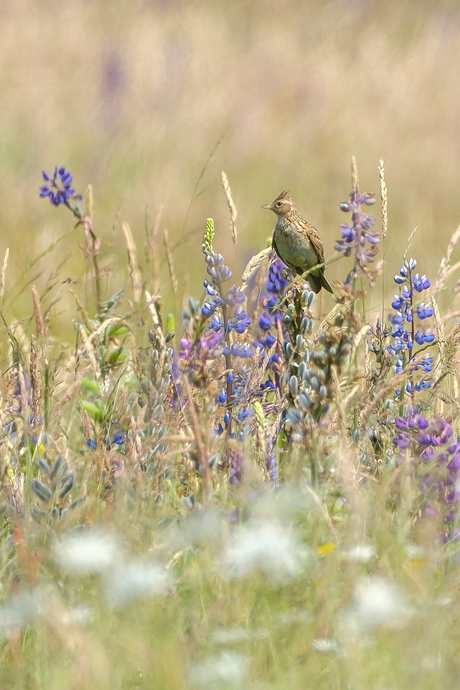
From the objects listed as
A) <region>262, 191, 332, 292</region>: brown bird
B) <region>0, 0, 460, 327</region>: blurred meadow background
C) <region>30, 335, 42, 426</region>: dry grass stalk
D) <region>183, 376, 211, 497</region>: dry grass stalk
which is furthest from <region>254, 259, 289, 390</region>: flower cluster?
<region>0, 0, 460, 327</region>: blurred meadow background

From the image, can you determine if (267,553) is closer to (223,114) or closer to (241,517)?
(241,517)

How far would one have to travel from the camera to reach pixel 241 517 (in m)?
1.91

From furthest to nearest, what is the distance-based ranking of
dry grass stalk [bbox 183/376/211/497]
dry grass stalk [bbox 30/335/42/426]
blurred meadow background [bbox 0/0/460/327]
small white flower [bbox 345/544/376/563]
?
1. blurred meadow background [bbox 0/0/460/327]
2. dry grass stalk [bbox 30/335/42/426]
3. dry grass stalk [bbox 183/376/211/497]
4. small white flower [bbox 345/544/376/563]

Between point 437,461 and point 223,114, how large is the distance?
8.24 meters

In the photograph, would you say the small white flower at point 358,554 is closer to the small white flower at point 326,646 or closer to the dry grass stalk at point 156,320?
the small white flower at point 326,646

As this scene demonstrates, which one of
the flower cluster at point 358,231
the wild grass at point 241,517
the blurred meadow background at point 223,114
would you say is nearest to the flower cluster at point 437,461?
the wild grass at point 241,517

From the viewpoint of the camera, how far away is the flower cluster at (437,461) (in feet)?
6.42

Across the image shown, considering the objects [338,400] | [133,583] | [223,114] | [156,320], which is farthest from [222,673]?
[223,114]

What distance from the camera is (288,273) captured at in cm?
280

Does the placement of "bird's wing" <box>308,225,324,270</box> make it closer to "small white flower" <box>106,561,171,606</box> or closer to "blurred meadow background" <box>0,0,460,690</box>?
"blurred meadow background" <box>0,0,460,690</box>

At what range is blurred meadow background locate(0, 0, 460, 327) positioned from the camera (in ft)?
24.1

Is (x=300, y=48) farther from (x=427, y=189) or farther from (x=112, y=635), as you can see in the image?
(x=112, y=635)

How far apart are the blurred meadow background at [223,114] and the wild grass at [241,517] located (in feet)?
9.82

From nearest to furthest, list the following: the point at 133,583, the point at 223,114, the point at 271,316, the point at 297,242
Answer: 1. the point at 133,583
2. the point at 271,316
3. the point at 297,242
4. the point at 223,114
